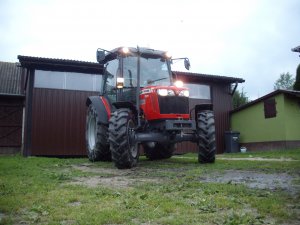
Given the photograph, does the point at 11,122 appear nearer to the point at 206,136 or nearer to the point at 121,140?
the point at 121,140

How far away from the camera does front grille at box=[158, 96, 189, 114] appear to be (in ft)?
27.3

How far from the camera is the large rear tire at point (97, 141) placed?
9.39 meters

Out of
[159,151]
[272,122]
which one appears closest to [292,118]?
[272,122]

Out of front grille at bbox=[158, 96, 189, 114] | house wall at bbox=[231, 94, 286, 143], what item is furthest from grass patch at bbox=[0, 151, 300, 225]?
house wall at bbox=[231, 94, 286, 143]

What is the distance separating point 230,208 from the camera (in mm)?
3627

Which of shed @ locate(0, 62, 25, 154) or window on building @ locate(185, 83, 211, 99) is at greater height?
window on building @ locate(185, 83, 211, 99)

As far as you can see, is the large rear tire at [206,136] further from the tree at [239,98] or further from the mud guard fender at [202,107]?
the tree at [239,98]

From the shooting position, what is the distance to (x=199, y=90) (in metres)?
18.7

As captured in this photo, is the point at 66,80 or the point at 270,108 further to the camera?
the point at 270,108

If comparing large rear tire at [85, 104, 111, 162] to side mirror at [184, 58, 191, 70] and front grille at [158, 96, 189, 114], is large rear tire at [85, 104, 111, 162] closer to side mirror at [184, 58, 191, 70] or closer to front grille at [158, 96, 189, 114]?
front grille at [158, 96, 189, 114]

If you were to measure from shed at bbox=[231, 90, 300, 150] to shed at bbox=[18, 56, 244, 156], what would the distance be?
25.8ft

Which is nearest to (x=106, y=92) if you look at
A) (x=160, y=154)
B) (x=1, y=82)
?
(x=160, y=154)

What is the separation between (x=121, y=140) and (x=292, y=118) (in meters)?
11.3

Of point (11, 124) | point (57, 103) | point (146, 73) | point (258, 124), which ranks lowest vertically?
point (258, 124)
